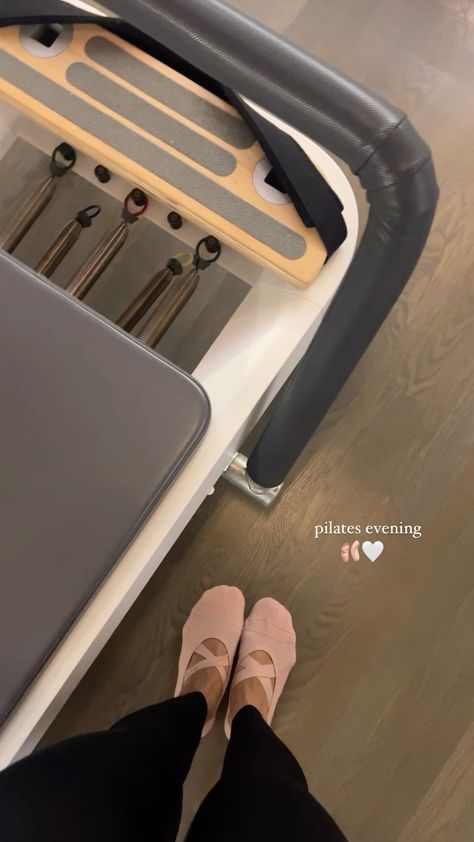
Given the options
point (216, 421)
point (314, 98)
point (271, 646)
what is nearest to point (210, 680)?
point (271, 646)

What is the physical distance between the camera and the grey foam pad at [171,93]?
2.76 ft

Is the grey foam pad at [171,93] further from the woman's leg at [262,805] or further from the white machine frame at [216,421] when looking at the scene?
the woman's leg at [262,805]

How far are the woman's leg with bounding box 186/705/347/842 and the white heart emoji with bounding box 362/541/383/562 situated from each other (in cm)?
44

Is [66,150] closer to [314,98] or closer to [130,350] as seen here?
[130,350]

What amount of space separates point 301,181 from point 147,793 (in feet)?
2.60

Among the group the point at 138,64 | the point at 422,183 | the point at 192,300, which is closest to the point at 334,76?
the point at 422,183

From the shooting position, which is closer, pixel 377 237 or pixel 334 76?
pixel 334 76

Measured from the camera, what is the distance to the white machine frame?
0.75 meters

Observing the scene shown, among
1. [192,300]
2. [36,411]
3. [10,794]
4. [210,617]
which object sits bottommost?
[10,794]

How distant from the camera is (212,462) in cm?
80

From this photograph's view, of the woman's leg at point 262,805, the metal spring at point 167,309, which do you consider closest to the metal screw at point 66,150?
the metal spring at point 167,309

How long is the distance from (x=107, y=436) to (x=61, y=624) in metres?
0.22

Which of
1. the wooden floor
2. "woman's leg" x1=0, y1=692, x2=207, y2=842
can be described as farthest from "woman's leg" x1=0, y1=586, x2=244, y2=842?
the wooden floor

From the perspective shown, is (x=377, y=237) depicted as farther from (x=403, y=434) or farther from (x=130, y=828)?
(x=403, y=434)
